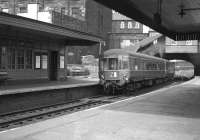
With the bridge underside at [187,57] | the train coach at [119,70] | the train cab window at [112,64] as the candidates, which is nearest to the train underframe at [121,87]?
the train coach at [119,70]

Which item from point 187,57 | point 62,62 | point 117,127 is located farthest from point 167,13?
point 187,57

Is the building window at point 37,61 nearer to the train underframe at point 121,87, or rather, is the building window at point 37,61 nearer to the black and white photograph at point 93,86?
the black and white photograph at point 93,86

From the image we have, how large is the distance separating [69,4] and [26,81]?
32.6 m

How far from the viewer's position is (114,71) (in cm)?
2259

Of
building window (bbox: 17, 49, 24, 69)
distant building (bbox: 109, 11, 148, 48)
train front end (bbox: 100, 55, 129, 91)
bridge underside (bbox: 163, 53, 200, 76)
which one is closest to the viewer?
building window (bbox: 17, 49, 24, 69)

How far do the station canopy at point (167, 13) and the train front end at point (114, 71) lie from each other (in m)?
3.43

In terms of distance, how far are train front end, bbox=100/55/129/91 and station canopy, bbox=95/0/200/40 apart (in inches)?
135

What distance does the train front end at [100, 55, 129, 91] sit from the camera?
22266mm

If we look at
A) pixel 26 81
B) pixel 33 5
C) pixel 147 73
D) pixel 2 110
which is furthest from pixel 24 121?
pixel 33 5

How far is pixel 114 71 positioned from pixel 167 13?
6.23m

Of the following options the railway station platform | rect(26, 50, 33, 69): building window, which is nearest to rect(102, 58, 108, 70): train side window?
the railway station platform

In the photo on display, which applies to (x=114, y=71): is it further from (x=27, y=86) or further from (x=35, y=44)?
(x=27, y=86)

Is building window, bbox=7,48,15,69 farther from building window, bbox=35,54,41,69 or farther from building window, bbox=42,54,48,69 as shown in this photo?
building window, bbox=42,54,48,69

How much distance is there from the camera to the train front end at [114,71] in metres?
22.3
